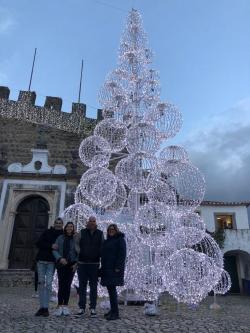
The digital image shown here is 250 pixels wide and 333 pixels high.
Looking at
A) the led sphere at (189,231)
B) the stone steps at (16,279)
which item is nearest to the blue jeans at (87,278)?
the led sphere at (189,231)

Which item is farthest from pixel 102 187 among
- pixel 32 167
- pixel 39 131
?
pixel 39 131

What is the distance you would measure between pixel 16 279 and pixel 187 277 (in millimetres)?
6552

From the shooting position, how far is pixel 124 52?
7.26 m

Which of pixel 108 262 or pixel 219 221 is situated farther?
pixel 219 221

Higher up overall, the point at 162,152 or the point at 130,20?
the point at 130,20

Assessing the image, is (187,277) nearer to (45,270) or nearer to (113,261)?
(113,261)

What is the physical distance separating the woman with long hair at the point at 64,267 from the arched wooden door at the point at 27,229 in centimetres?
744

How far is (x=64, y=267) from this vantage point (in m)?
4.25

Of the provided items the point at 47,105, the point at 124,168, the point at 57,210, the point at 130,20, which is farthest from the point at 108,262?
the point at 47,105

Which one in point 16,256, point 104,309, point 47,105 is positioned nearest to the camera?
point 104,309

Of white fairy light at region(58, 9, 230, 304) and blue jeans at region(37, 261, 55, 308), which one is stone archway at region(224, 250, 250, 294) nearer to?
white fairy light at region(58, 9, 230, 304)

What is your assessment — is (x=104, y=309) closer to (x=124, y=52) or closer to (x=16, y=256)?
(x=124, y=52)

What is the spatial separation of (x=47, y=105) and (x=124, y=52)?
24.8 feet

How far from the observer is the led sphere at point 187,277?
516 centimetres
